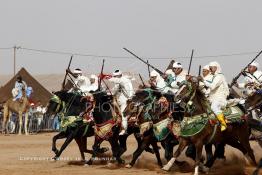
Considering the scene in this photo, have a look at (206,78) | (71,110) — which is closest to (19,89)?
(71,110)

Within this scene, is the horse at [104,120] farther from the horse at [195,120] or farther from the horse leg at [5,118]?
the horse leg at [5,118]

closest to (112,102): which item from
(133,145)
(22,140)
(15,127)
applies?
(133,145)

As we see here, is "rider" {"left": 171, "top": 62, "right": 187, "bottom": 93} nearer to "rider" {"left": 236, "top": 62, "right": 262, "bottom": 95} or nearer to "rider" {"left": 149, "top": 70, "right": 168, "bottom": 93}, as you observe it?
"rider" {"left": 149, "top": 70, "right": 168, "bottom": 93}

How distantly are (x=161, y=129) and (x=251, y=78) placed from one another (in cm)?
283

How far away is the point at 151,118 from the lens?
17062mm

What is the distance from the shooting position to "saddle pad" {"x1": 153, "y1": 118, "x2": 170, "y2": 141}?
55.1 ft

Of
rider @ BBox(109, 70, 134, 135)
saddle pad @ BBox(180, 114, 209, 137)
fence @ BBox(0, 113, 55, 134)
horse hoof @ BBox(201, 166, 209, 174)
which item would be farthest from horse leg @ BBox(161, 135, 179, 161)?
fence @ BBox(0, 113, 55, 134)

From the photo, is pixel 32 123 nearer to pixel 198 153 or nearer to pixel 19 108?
pixel 19 108

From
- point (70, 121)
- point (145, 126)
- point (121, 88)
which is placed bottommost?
point (145, 126)

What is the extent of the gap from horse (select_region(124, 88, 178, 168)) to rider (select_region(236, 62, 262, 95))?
218 cm

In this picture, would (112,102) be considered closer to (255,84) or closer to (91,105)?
(91,105)

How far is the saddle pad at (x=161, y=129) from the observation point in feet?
55.1

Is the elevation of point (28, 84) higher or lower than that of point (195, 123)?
higher

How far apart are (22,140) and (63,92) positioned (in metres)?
10.8
